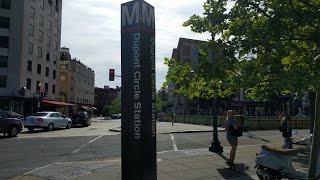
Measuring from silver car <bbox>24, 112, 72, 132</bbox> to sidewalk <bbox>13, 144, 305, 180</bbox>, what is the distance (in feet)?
60.9

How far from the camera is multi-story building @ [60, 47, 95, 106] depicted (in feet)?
311

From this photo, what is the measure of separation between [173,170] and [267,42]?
16.4ft

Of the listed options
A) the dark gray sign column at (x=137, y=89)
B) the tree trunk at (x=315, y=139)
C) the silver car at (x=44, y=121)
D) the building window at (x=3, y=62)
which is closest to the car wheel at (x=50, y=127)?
the silver car at (x=44, y=121)

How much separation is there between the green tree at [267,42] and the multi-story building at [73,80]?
82.0m

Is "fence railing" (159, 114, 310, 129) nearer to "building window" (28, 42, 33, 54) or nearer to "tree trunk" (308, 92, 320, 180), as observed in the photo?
"tree trunk" (308, 92, 320, 180)

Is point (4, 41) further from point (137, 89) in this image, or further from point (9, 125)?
point (137, 89)

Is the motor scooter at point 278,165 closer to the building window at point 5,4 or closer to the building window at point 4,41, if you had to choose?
the building window at point 4,41

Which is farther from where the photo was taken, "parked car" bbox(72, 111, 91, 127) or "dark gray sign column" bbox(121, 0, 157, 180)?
"parked car" bbox(72, 111, 91, 127)

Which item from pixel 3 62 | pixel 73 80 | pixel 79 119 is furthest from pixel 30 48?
pixel 73 80

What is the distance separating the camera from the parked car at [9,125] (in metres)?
23.4

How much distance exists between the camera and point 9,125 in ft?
78.4

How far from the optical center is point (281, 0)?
24.4 ft

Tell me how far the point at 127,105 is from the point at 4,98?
159 feet

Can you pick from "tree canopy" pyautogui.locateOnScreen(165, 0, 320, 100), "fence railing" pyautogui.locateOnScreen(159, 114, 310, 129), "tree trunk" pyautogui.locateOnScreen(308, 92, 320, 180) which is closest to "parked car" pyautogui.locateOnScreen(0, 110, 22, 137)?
"fence railing" pyautogui.locateOnScreen(159, 114, 310, 129)
